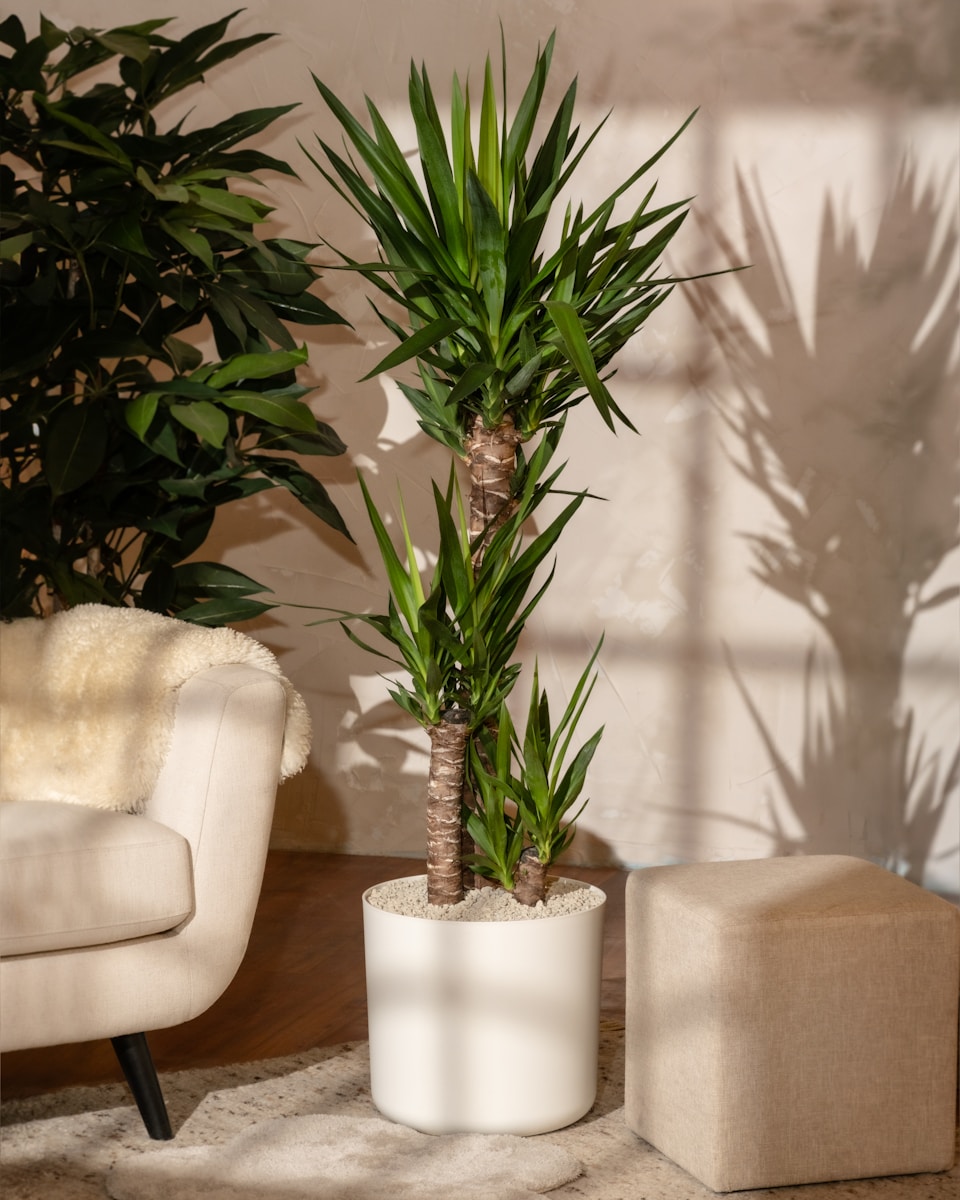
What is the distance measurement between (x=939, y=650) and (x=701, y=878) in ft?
5.22

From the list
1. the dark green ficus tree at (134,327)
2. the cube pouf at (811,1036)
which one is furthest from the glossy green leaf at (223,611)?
the cube pouf at (811,1036)

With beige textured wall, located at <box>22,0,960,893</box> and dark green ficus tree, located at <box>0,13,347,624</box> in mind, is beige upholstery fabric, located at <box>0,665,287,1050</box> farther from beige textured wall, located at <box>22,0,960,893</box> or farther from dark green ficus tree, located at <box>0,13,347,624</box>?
beige textured wall, located at <box>22,0,960,893</box>

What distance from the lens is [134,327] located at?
8.74 ft

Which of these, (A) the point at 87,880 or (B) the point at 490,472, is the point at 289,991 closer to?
(A) the point at 87,880

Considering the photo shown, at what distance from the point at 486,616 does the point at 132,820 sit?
556mm

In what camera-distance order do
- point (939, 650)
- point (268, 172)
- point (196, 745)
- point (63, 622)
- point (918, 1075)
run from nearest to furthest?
point (918, 1075) → point (196, 745) → point (63, 622) → point (939, 650) → point (268, 172)

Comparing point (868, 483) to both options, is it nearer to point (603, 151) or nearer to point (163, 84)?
point (603, 151)

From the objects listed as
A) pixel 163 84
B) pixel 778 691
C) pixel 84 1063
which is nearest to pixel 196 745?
pixel 84 1063

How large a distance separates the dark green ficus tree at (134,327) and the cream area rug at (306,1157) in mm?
915

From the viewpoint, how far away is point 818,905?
1903 mm

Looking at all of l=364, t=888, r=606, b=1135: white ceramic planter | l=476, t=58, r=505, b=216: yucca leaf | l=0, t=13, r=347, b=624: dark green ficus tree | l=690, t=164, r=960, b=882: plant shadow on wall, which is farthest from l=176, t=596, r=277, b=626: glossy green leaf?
l=690, t=164, r=960, b=882: plant shadow on wall

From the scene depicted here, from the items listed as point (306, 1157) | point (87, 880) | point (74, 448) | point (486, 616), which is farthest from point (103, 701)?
point (306, 1157)

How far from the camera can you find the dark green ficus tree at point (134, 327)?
2521 mm

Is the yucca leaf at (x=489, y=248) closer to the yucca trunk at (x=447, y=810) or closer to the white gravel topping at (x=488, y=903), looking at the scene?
the yucca trunk at (x=447, y=810)
